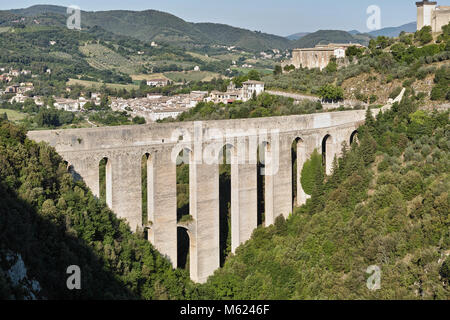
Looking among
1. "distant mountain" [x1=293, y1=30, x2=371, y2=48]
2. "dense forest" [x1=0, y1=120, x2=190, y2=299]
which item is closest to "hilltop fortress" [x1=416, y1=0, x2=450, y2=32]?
"dense forest" [x1=0, y1=120, x2=190, y2=299]

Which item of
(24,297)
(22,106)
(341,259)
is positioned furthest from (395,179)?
(22,106)

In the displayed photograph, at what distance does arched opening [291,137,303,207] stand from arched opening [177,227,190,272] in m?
5.50

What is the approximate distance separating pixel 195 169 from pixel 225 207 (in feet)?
14.1

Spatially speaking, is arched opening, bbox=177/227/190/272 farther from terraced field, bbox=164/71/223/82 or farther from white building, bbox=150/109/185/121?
terraced field, bbox=164/71/223/82

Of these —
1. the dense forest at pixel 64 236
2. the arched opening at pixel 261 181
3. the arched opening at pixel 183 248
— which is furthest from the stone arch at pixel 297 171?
the dense forest at pixel 64 236

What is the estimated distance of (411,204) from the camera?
853 inches

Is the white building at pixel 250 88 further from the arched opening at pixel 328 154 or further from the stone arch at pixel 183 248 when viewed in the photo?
the stone arch at pixel 183 248

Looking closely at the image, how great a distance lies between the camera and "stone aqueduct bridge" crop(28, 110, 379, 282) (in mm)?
20594

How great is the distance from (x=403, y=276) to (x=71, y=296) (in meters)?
9.40

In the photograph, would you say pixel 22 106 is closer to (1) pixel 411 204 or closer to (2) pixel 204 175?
(2) pixel 204 175

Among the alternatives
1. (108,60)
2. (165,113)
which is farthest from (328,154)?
(108,60)

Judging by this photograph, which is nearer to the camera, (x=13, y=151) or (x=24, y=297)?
(x=24, y=297)

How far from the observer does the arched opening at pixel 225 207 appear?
25.5 m

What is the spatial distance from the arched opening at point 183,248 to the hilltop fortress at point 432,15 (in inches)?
970
